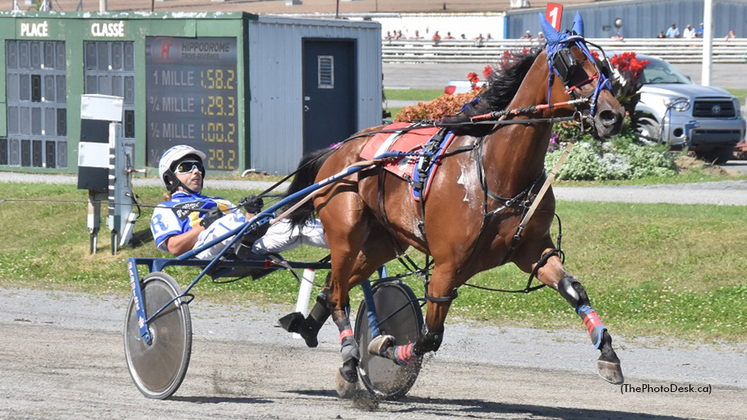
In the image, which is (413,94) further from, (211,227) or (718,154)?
(211,227)

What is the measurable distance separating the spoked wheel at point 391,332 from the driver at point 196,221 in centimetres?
61

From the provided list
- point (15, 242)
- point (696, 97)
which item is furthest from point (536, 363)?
point (696, 97)

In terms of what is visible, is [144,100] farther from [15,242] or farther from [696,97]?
[696,97]

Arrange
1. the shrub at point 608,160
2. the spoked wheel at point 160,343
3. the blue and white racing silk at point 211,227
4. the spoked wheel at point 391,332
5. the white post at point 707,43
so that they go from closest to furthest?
the spoked wheel at point 160,343 → the spoked wheel at point 391,332 → the blue and white racing silk at point 211,227 → the shrub at point 608,160 → the white post at point 707,43

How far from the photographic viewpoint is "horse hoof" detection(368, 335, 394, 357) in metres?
6.74

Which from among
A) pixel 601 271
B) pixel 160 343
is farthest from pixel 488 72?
pixel 601 271

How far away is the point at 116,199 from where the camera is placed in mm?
12016

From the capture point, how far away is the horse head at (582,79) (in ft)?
18.0

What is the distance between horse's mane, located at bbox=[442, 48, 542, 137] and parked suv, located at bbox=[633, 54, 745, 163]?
1263 centimetres

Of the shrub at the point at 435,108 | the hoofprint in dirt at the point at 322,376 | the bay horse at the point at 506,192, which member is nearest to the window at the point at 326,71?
the shrub at the point at 435,108

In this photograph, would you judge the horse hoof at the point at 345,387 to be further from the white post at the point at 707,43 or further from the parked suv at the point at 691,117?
the white post at the point at 707,43

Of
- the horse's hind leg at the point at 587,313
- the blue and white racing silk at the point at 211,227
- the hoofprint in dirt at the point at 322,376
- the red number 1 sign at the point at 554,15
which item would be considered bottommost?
the hoofprint in dirt at the point at 322,376

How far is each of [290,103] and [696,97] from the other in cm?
706

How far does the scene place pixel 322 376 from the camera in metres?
7.84
